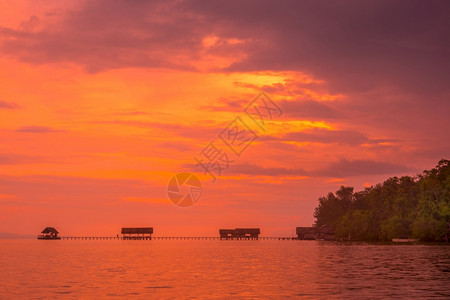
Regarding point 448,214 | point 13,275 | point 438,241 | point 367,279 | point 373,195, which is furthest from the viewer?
point 373,195

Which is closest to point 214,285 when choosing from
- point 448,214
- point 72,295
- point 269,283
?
point 269,283

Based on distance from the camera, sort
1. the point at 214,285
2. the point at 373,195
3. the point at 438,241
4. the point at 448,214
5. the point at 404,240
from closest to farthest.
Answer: the point at 214,285
the point at 448,214
the point at 438,241
the point at 404,240
the point at 373,195

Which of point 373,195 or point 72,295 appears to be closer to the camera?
point 72,295

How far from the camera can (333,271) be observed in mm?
51812

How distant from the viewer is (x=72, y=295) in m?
34.9

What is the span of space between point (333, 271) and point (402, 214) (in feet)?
339

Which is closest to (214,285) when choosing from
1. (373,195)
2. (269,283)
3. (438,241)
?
(269,283)

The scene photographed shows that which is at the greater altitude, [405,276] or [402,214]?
[402,214]

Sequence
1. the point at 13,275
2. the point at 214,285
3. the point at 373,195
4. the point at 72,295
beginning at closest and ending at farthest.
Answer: the point at 72,295, the point at 214,285, the point at 13,275, the point at 373,195

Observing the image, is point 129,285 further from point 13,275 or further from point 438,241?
point 438,241

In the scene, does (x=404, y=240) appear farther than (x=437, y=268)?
Yes

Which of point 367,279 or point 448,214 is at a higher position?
point 448,214

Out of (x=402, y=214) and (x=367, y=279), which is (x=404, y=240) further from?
(x=367, y=279)

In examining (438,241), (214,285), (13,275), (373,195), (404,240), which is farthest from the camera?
(373,195)
